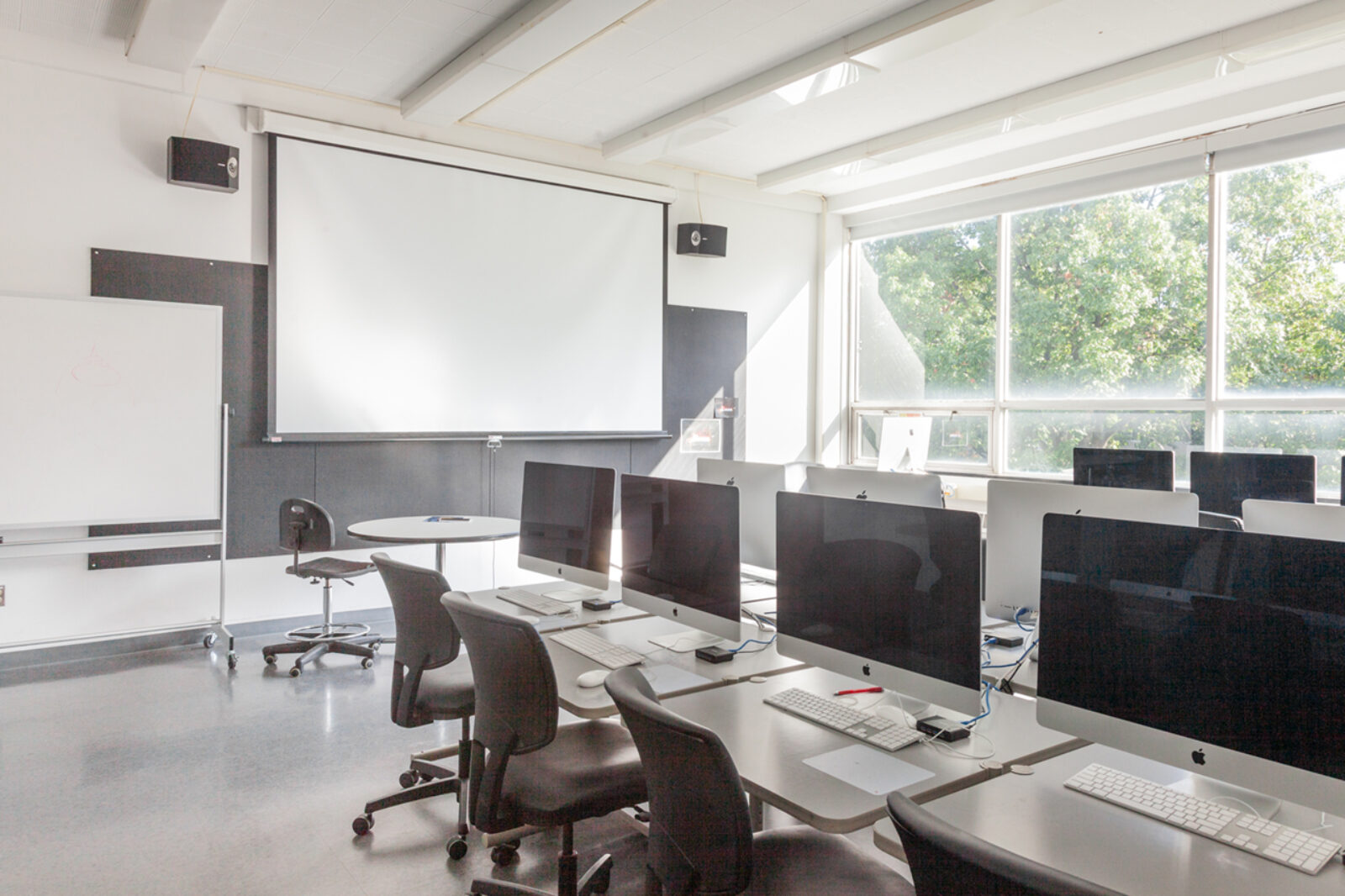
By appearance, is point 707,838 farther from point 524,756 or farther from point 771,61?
point 771,61

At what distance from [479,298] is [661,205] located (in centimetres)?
175

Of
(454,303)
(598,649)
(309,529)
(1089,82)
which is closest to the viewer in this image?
(598,649)

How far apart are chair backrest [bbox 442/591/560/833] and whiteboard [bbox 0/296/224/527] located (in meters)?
3.22

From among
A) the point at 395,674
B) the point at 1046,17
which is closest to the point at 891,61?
the point at 1046,17

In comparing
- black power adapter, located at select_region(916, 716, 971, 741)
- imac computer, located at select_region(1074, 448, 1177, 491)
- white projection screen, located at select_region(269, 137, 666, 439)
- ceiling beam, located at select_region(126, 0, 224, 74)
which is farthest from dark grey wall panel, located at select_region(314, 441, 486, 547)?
black power adapter, located at select_region(916, 716, 971, 741)

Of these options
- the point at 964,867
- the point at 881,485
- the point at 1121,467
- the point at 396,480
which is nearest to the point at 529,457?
the point at 396,480

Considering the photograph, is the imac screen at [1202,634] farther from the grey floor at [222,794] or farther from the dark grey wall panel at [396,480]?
the dark grey wall panel at [396,480]

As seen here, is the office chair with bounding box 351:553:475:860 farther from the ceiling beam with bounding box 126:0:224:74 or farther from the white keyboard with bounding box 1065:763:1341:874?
the ceiling beam with bounding box 126:0:224:74

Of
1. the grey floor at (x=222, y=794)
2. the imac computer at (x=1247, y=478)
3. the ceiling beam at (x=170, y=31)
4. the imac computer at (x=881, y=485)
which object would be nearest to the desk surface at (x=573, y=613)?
the grey floor at (x=222, y=794)

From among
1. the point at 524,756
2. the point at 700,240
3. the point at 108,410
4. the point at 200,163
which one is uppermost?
the point at 700,240

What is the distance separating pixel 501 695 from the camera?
206cm

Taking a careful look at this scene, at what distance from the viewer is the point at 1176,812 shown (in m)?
1.48

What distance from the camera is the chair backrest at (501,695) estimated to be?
1946 mm

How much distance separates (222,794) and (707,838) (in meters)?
2.29
